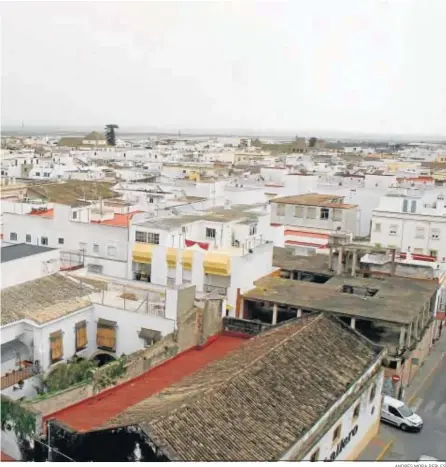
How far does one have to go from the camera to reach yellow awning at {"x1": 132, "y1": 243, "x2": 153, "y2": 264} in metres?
8.32

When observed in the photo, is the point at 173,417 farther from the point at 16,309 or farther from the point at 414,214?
the point at 414,214

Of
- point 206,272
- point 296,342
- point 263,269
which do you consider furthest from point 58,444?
point 263,269

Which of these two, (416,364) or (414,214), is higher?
(414,214)

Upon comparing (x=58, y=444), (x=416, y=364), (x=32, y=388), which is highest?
(x=58, y=444)

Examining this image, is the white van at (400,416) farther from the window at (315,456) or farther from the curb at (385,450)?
the window at (315,456)

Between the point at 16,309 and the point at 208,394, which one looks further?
the point at 16,309

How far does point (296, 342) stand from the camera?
5258 mm

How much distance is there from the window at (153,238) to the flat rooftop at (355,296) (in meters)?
1.47

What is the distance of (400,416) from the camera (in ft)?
21.7

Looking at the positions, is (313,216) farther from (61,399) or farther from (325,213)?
(61,399)

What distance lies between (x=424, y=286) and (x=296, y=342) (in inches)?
165

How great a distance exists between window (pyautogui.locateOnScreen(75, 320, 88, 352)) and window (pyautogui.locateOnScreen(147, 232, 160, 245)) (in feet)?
8.05

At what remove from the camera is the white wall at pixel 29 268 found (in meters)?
6.88

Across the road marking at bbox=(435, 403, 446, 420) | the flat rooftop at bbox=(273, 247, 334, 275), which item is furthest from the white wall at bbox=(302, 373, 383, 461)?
the flat rooftop at bbox=(273, 247, 334, 275)
